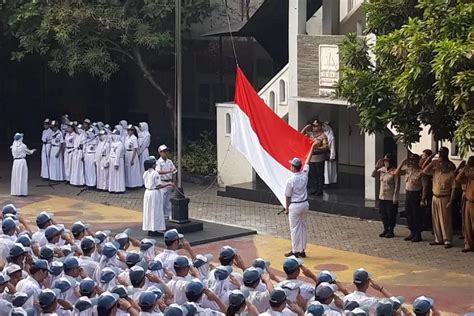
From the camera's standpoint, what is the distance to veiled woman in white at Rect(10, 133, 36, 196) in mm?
21953

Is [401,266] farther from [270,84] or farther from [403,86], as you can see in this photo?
[270,84]

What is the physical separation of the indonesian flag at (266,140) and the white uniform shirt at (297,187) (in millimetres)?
197

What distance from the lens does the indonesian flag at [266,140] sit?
15805 mm

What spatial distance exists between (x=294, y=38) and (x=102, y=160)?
5.47m

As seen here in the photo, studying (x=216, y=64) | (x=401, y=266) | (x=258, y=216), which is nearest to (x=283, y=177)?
(x=401, y=266)

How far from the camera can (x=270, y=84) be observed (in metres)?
21.7

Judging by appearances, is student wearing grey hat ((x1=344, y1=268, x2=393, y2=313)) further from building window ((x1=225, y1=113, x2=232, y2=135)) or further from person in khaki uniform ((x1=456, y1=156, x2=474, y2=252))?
building window ((x1=225, y1=113, x2=232, y2=135))

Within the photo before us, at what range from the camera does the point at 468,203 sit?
1570 centimetres

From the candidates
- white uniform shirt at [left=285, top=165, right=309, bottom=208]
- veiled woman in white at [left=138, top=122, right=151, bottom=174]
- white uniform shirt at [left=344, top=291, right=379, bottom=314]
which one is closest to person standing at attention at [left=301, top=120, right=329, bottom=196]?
veiled woman in white at [left=138, top=122, right=151, bottom=174]

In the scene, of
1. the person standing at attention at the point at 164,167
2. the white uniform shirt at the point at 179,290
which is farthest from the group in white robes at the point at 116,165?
the white uniform shirt at the point at 179,290

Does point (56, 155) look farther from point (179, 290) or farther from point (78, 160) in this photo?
point (179, 290)

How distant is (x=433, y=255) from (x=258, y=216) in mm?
4635

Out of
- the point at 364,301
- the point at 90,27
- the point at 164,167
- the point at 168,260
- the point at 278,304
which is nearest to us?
the point at 278,304

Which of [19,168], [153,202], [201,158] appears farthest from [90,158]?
[153,202]
